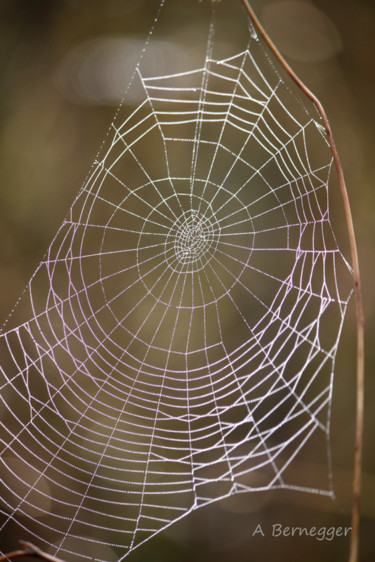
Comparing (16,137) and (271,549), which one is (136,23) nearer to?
(16,137)

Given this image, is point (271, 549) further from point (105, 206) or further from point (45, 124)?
point (45, 124)

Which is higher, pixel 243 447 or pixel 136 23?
pixel 136 23

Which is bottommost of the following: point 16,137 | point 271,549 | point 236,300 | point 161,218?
point 271,549

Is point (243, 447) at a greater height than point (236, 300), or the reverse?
point (236, 300)

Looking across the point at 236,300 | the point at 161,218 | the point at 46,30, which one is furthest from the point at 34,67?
the point at 236,300

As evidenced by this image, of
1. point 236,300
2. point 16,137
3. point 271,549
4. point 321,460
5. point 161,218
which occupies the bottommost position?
point 271,549

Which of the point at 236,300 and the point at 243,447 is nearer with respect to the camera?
the point at 243,447

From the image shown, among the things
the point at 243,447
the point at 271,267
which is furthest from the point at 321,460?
the point at 271,267
